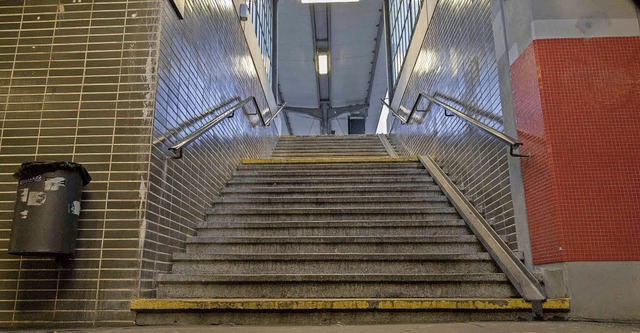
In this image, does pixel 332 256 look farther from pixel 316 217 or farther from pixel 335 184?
pixel 335 184

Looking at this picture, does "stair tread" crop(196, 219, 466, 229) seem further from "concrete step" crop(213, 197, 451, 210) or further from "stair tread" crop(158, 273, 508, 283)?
"stair tread" crop(158, 273, 508, 283)

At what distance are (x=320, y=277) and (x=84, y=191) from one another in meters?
1.69

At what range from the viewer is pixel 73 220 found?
2906mm

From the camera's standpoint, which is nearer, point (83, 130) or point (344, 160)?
point (83, 130)

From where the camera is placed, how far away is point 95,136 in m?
3.30

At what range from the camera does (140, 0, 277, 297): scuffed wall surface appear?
342cm

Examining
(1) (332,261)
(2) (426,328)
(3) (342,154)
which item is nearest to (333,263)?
(1) (332,261)

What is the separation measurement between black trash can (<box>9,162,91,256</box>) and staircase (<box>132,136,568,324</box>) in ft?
2.08

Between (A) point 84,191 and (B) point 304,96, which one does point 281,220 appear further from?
(B) point 304,96

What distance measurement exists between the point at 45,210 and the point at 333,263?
6.51 feet

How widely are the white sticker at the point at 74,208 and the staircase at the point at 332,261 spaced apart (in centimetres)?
69

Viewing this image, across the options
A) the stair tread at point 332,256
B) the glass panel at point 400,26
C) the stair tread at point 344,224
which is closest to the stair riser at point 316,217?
the stair tread at point 344,224

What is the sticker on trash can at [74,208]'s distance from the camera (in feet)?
9.40

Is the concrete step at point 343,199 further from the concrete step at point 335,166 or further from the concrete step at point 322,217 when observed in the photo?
the concrete step at point 335,166
